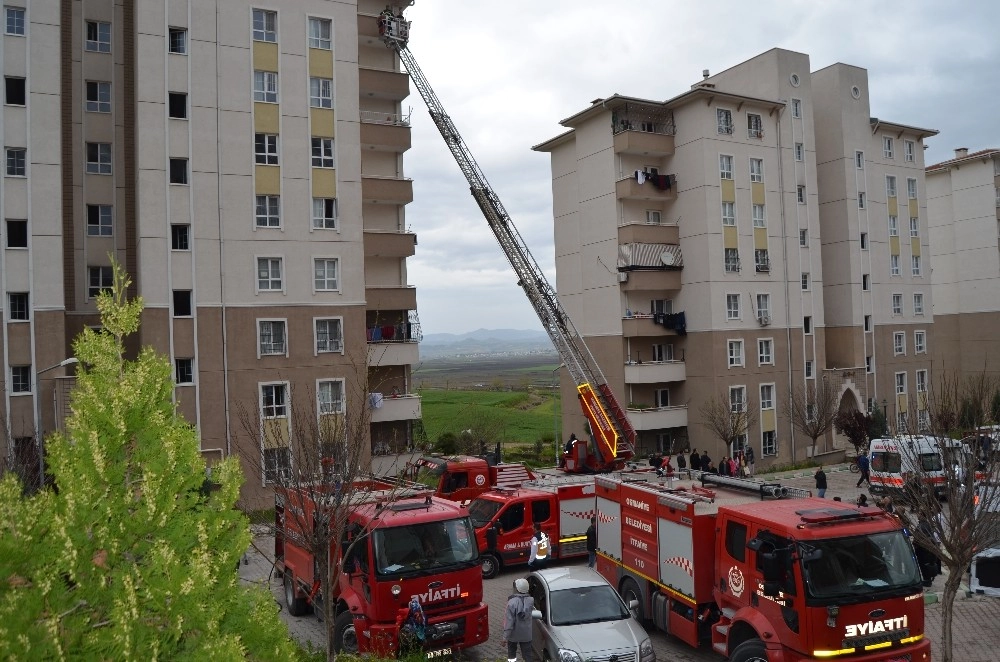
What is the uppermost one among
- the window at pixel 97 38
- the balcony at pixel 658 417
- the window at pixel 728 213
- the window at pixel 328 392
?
the window at pixel 97 38

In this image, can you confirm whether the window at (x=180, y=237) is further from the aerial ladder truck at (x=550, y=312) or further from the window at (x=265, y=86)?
the aerial ladder truck at (x=550, y=312)

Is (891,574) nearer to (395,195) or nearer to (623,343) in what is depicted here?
(395,195)

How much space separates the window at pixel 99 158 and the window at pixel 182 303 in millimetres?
7404

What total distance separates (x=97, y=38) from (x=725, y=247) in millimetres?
32134

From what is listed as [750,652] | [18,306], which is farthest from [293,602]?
[18,306]

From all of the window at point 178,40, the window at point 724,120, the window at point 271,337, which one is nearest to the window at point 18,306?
the window at point 271,337

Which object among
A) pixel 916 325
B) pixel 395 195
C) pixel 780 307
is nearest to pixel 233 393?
pixel 395 195

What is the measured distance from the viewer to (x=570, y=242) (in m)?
47.5

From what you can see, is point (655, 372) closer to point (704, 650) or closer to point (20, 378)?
point (704, 650)

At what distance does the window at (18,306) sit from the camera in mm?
29188

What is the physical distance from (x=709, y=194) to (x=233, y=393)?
26670 mm

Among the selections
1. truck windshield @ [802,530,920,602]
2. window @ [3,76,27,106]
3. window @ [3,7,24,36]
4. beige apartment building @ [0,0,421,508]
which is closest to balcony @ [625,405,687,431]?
beige apartment building @ [0,0,421,508]

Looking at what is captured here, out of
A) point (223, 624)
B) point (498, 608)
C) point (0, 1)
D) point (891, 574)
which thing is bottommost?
point (498, 608)

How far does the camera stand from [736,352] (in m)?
42.8
